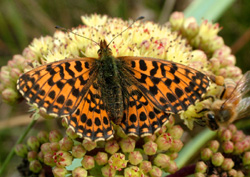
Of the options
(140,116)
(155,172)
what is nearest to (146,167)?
(155,172)

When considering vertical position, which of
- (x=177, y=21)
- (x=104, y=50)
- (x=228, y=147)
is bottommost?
(x=228, y=147)

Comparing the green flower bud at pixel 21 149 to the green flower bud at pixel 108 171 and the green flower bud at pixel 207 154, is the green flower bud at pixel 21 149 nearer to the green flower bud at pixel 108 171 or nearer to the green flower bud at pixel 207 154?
the green flower bud at pixel 108 171

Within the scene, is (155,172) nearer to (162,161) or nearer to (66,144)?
(162,161)

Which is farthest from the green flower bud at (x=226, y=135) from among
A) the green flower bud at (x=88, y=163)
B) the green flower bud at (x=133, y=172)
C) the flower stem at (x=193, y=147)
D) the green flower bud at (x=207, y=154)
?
the green flower bud at (x=88, y=163)

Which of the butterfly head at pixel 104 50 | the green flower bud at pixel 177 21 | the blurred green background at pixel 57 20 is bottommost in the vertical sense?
the butterfly head at pixel 104 50

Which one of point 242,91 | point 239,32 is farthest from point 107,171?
point 239,32

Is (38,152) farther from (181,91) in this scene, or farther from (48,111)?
(181,91)

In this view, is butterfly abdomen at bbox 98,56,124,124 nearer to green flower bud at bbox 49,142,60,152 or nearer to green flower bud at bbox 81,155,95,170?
green flower bud at bbox 81,155,95,170

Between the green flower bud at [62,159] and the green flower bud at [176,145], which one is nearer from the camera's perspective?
the green flower bud at [62,159]
